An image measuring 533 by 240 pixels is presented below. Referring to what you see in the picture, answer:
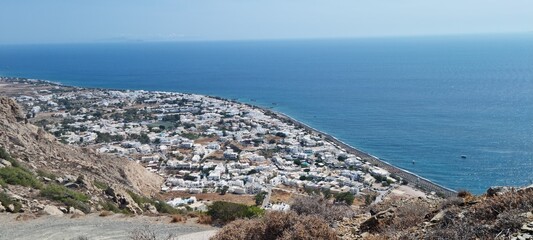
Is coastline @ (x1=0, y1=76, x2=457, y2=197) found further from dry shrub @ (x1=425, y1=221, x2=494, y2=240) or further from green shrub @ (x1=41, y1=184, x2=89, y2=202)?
dry shrub @ (x1=425, y1=221, x2=494, y2=240)

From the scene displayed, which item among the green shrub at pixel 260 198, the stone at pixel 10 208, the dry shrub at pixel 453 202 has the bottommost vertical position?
the green shrub at pixel 260 198

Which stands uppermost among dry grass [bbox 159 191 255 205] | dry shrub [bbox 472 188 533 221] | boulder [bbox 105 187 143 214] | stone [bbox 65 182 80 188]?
dry shrub [bbox 472 188 533 221]

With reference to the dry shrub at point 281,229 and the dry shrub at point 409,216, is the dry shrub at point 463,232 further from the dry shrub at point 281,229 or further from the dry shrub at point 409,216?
the dry shrub at point 281,229

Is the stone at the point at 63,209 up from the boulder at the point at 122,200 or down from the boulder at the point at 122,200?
up

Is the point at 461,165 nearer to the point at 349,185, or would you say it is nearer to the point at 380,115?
the point at 349,185

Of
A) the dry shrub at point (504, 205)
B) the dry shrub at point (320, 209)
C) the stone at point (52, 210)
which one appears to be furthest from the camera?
the stone at point (52, 210)

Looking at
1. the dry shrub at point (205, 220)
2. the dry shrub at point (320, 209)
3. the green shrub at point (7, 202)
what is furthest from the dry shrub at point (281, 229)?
the green shrub at point (7, 202)

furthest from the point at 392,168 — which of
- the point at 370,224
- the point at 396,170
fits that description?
the point at 370,224

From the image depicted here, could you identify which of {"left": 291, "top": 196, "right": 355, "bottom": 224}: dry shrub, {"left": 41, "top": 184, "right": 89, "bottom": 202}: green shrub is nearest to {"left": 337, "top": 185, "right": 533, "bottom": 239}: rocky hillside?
{"left": 291, "top": 196, "right": 355, "bottom": 224}: dry shrub
